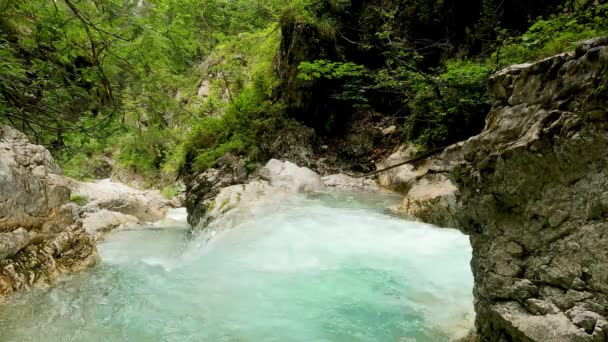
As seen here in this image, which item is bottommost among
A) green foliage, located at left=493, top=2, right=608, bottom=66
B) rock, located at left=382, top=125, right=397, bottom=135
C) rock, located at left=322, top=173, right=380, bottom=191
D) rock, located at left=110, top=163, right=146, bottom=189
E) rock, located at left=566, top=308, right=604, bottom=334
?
rock, located at left=110, top=163, right=146, bottom=189

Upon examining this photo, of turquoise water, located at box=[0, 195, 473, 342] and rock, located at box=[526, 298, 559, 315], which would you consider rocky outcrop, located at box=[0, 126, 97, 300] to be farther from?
rock, located at box=[526, 298, 559, 315]

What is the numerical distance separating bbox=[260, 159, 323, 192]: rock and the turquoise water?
7.12 ft

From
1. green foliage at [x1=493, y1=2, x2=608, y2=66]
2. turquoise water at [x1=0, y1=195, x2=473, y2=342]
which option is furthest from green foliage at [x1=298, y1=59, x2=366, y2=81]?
turquoise water at [x1=0, y1=195, x2=473, y2=342]

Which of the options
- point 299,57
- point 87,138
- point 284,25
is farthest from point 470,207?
point 284,25

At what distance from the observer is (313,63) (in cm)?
1017

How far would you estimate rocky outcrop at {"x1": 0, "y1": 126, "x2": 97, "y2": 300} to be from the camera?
4000 millimetres

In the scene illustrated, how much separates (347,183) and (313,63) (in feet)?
10.8

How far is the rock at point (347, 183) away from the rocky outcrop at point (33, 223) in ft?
19.8

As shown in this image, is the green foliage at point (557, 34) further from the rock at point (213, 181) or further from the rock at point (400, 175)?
the rock at point (213, 181)

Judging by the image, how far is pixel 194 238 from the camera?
761 cm

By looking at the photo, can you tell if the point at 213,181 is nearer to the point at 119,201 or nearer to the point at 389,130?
the point at 119,201

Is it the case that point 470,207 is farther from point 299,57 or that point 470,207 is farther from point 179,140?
point 179,140

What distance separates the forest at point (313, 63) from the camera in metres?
3.68

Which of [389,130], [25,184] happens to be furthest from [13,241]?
[389,130]
